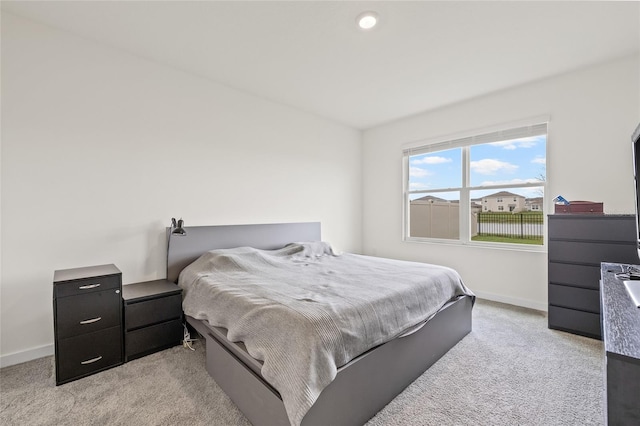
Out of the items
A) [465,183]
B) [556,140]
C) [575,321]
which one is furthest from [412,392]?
[556,140]

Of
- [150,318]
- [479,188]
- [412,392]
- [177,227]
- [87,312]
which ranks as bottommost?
[412,392]

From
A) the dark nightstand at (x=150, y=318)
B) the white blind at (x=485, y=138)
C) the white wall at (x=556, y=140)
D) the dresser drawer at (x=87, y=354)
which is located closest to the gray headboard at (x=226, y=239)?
the dark nightstand at (x=150, y=318)

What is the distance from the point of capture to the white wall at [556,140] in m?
2.76

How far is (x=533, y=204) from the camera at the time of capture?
3410mm

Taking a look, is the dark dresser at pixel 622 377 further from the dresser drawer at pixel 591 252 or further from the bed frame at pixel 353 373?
the dresser drawer at pixel 591 252

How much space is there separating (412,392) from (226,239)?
2.30 metres

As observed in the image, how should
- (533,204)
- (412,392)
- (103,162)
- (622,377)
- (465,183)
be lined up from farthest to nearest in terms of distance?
1. (465,183)
2. (533,204)
3. (103,162)
4. (412,392)
5. (622,377)

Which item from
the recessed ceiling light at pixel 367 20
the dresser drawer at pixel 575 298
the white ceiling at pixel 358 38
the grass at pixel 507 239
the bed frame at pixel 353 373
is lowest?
the bed frame at pixel 353 373

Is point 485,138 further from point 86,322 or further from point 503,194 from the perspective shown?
point 86,322

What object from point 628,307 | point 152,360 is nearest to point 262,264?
point 152,360

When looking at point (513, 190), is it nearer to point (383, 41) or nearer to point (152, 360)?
point (383, 41)

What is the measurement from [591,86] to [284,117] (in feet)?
11.3

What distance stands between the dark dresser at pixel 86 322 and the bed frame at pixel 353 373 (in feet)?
1.82

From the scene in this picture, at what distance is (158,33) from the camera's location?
7.82ft
